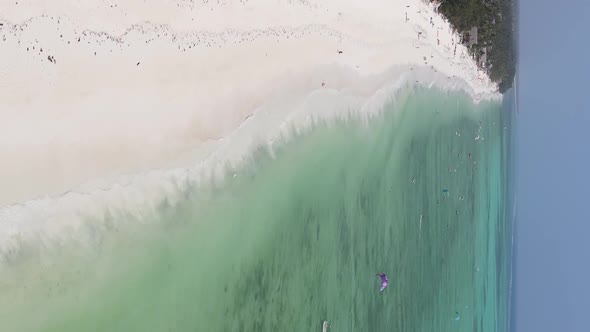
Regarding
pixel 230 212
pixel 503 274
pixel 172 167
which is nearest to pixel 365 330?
pixel 230 212

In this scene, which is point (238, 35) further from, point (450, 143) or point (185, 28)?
point (450, 143)

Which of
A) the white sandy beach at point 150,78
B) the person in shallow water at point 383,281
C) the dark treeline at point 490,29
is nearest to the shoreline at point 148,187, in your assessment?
the white sandy beach at point 150,78

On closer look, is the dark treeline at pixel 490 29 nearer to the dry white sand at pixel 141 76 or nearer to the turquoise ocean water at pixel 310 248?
the turquoise ocean water at pixel 310 248

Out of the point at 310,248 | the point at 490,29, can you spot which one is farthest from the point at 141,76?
the point at 490,29

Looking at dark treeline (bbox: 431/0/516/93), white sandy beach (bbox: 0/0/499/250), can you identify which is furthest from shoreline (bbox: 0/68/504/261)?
dark treeline (bbox: 431/0/516/93)

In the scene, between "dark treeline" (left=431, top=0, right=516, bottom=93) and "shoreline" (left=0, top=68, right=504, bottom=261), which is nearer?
"shoreline" (left=0, top=68, right=504, bottom=261)

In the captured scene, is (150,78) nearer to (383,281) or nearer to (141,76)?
(141,76)

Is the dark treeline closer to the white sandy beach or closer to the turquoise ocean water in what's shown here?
the turquoise ocean water
